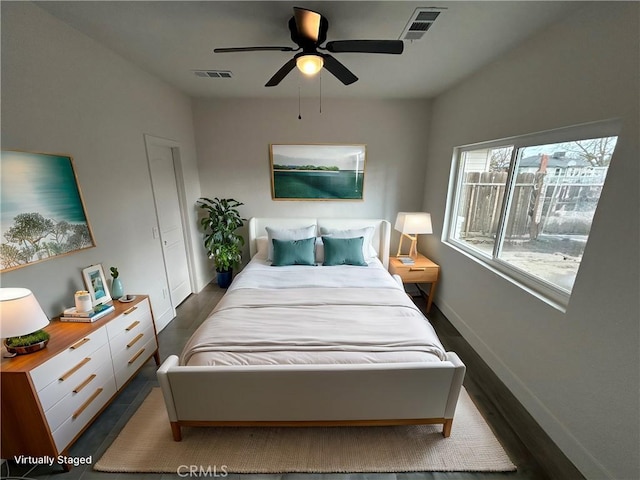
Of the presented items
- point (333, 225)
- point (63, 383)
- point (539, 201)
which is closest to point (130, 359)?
point (63, 383)

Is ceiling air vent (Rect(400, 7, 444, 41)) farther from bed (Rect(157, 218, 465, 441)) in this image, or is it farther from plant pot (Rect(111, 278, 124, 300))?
plant pot (Rect(111, 278, 124, 300))

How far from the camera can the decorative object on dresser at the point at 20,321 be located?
1255 mm

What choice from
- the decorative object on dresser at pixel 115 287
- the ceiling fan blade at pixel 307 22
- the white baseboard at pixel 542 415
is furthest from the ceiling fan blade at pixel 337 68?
the white baseboard at pixel 542 415

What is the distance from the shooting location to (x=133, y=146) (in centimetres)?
242

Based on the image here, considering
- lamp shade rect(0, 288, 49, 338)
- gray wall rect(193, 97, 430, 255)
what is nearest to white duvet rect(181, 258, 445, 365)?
lamp shade rect(0, 288, 49, 338)

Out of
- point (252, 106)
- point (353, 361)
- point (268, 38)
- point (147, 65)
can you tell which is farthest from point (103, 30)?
point (353, 361)

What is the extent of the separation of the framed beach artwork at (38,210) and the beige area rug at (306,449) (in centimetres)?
130

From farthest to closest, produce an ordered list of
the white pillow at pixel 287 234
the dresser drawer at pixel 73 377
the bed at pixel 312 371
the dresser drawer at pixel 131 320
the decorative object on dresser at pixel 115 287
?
the white pillow at pixel 287 234, the decorative object on dresser at pixel 115 287, the dresser drawer at pixel 131 320, the bed at pixel 312 371, the dresser drawer at pixel 73 377

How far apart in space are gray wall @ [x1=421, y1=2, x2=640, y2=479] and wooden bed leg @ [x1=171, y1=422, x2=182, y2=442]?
94.5 inches

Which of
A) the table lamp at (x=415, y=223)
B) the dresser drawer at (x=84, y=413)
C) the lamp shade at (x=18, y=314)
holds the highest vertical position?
the table lamp at (x=415, y=223)

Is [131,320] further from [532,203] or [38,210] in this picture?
[532,203]

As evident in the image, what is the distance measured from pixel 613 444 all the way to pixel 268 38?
10.9 ft

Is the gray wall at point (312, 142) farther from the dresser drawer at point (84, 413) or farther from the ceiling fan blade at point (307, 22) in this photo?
the dresser drawer at point (84, 413)

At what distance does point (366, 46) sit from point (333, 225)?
90.9 inches
